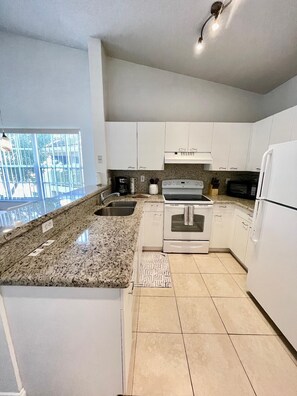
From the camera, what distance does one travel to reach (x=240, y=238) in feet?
8.30

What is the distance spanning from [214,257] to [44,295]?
2.52 meters

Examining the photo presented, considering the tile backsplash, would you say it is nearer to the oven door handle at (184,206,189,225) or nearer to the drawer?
the drawer

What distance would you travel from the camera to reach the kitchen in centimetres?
91

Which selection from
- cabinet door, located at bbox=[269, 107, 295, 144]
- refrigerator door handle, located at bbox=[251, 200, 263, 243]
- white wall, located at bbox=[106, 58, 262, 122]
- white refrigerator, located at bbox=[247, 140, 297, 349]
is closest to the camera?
white refrigerator, located at bbox=[247, 140, 297, 349]

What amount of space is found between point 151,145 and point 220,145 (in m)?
1.12

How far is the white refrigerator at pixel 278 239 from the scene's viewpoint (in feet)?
4.47

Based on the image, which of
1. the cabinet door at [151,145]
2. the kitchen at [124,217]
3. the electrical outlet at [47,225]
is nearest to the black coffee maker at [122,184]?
the kitchen at [124,217]

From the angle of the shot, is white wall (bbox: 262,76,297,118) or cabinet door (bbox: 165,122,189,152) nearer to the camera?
white wall (bbox: 262,76,297,118)

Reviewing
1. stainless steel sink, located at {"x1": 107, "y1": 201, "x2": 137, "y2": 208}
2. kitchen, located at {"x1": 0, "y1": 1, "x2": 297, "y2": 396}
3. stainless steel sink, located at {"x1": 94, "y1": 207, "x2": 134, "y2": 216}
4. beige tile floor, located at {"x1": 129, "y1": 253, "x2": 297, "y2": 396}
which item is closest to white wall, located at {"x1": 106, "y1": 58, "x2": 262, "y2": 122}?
kitchen, located at {"x1": 0, "y1": 1, "x2": 297, "y2": 396}

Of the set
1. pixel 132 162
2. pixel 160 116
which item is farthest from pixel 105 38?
pixel 132 162

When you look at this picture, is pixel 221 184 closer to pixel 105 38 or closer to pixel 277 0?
pixel 277 0

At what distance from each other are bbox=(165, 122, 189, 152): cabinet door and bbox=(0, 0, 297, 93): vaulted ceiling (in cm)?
86

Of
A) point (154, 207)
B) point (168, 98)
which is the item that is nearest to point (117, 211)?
point (154, 207)

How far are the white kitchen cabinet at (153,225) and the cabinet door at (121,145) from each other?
755 millimetres
